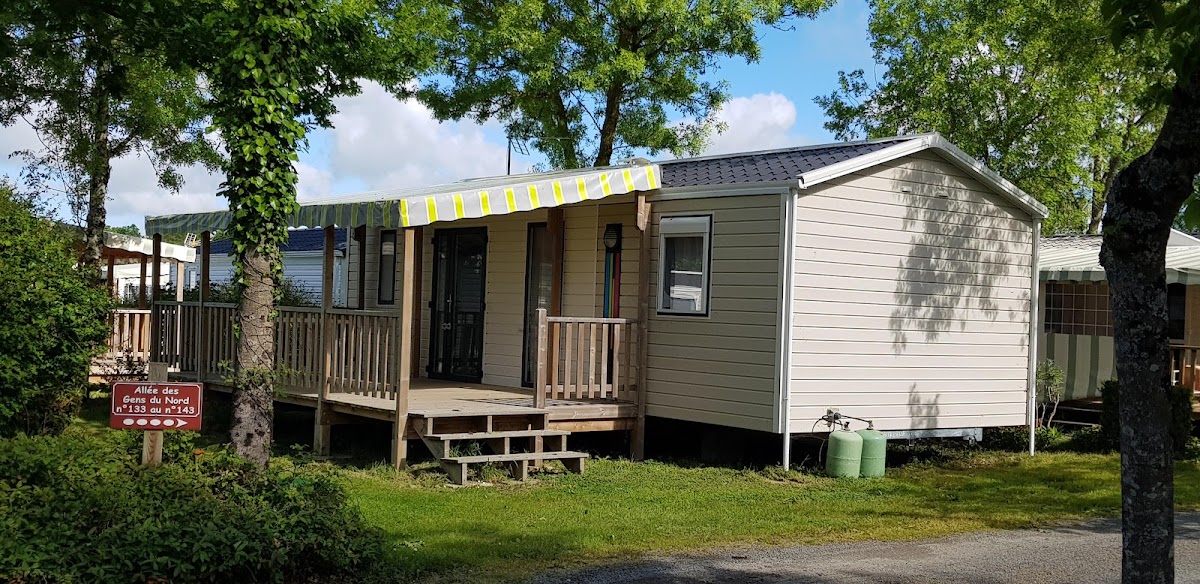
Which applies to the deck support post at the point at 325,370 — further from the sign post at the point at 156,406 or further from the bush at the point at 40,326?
the sign post at the point at 156,406

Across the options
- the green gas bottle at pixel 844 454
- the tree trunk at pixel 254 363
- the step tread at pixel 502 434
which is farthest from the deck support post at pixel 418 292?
the tree trunk at pixel 254 363

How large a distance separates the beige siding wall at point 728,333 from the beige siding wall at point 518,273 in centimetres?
46

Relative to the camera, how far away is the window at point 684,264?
37.0 feet

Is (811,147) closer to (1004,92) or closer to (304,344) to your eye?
(304,344)

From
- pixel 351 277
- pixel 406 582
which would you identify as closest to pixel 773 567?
pixel 406 582

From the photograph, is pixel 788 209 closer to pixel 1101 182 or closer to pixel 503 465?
pixel 503 465

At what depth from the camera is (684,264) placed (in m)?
11.6

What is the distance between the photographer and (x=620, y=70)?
70.9 ft

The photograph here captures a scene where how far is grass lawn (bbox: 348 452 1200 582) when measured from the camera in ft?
23.4

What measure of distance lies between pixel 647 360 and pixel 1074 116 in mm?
13345


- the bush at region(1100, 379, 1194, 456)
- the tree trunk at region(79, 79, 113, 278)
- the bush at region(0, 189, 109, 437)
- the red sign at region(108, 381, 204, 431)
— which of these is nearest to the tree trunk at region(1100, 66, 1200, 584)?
the red sign at region(108, 381, 204, 431)

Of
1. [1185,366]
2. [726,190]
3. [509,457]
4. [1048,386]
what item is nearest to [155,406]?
[509,457]

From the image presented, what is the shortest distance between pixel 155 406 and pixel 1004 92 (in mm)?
19833

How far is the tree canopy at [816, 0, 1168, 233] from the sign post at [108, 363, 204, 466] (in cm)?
1766
